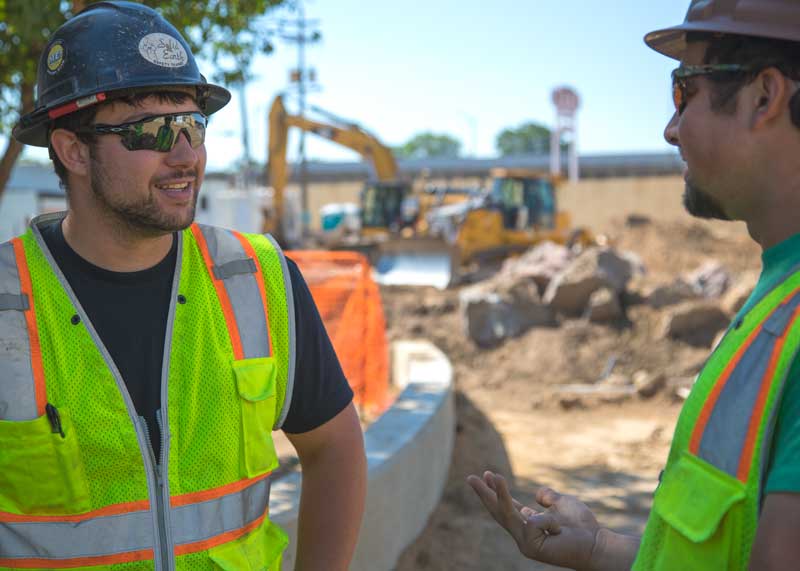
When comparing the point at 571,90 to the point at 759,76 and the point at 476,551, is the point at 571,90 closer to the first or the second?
the point at 476,551

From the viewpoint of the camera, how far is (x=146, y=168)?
2.24 metres

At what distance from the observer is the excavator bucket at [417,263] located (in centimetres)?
1919

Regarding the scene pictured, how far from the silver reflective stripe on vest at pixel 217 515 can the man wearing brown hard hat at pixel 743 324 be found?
972mm

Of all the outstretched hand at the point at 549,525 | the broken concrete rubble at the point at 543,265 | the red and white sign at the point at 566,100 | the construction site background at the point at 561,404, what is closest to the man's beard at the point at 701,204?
the outstretched hand at the point at 549,525

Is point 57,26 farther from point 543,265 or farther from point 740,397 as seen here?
point 543,265

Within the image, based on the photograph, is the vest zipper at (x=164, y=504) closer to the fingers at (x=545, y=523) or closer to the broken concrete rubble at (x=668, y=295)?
the fingers at (x=545, y=523)

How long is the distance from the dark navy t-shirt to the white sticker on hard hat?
0.48 meters

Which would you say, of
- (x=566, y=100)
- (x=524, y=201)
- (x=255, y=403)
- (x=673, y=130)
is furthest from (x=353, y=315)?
(x=566, y=100)

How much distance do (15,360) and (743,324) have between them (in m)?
1.57

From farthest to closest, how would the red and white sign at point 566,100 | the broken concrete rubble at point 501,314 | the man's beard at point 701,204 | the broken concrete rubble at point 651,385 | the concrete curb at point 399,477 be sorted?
1. the red and white sign at point 566,100
2. the broken concrete rubble at point 501,314
3. the broken concrete rubble at point 651,385
4. the concrete curb at point 399,477
5. the man's beard at point 701,204

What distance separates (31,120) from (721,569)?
203cm

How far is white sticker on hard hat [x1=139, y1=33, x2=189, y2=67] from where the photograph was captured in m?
2.24

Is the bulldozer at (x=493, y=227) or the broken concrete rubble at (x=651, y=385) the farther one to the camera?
the bulldozer at (x=493, y=227)

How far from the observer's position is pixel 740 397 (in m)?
1.42
